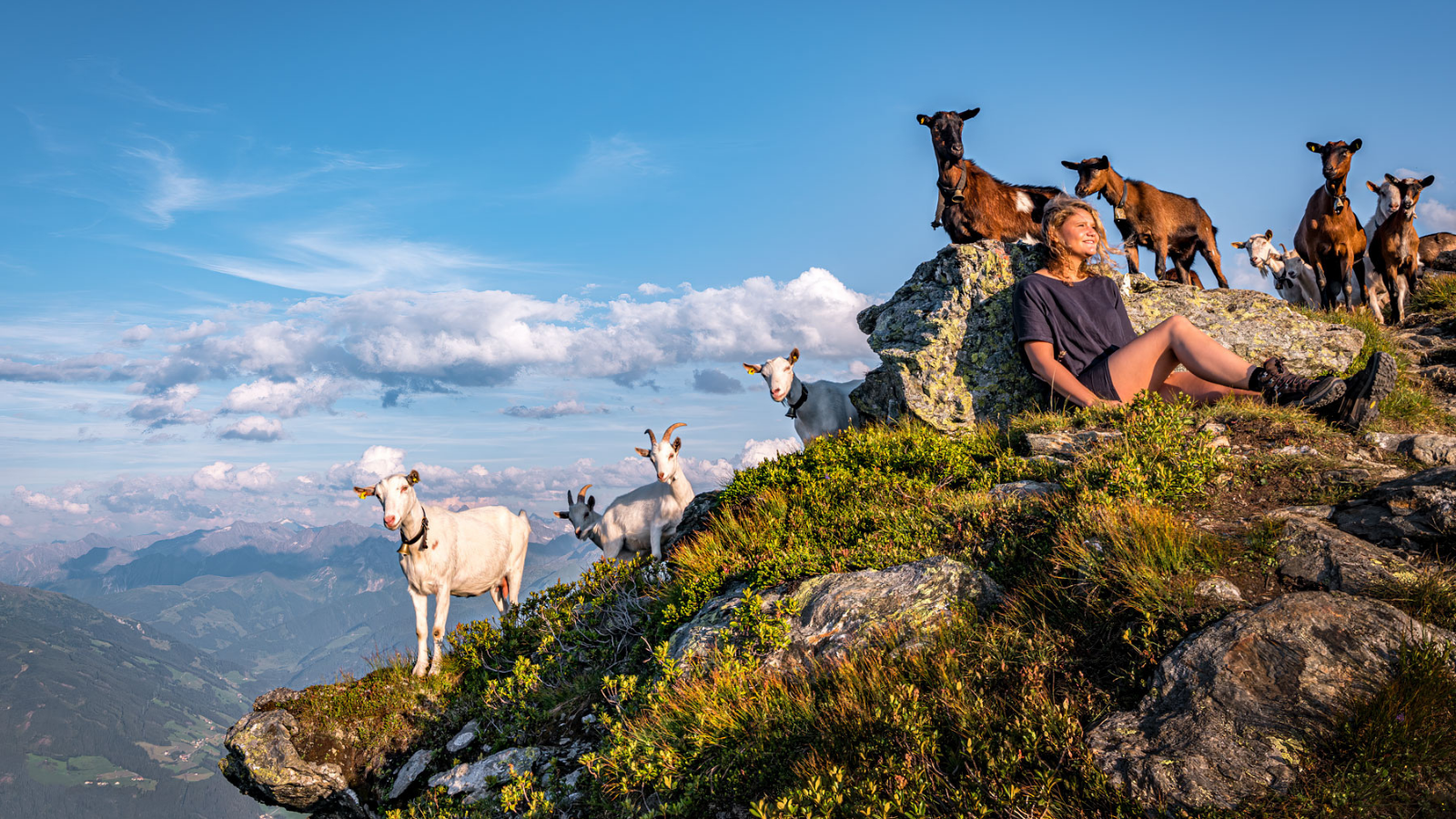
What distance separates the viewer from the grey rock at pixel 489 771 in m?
6.91

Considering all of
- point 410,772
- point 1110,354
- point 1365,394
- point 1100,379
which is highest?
point 1110,354

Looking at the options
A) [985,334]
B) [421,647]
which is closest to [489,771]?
[421,647]

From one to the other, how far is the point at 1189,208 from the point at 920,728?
1514 cm

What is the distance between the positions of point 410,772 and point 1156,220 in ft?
50.4

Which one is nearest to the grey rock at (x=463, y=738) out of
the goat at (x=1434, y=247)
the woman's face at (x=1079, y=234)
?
the woman's face at (x=1079, y=234)

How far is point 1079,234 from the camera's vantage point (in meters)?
9.54

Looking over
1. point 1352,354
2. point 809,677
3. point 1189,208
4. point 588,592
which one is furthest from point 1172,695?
point 1189,208

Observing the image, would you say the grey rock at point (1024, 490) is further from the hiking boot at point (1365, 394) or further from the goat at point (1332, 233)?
the goat at point (1332, 233)

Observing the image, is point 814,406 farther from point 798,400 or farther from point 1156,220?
point 1156,220

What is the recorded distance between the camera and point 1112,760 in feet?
12.4

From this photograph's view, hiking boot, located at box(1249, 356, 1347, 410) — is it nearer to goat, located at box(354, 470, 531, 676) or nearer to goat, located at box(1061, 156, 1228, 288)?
goat, located at box(1061, 156, 1228, 288)

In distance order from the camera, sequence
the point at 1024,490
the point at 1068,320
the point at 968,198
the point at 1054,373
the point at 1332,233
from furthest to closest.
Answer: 1. the point at 1332,233
2. the point at 968,198
3. the point at 1068,320
4. the point at 1054,373
5. the point at 1024,490

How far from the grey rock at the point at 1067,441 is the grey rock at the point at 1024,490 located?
1.98 feet

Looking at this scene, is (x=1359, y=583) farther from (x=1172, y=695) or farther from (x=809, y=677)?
(x=809, y=677)
